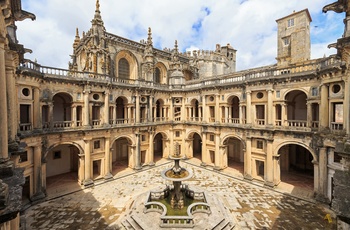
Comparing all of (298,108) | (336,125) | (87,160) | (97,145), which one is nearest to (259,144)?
(336,125)

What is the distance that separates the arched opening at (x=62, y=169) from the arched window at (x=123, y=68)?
12.9m

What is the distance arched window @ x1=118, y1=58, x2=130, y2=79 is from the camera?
91.1ft

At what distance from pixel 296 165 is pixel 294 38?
17931mm

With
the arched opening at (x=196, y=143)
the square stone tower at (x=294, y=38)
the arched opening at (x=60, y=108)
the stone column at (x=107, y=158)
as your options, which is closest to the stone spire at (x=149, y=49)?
the arched opening at (x=60, y=108)

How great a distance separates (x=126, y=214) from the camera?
49.2 feet

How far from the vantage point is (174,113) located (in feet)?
100.0

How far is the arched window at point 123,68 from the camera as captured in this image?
27766mm

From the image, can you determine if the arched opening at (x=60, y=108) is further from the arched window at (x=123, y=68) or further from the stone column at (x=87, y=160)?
the arched window at (x=123, y=68)

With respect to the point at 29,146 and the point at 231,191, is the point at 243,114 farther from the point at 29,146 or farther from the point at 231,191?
the point at 29,146

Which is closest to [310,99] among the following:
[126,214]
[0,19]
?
[126,214]

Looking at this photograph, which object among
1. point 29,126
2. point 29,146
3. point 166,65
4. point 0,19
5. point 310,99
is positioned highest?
point 166,65

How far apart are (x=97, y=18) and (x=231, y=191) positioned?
26687 mm

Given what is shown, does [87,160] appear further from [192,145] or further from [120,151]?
[192,145]

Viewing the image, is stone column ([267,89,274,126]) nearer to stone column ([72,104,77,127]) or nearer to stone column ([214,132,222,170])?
stone column ([214,132,222,170])
